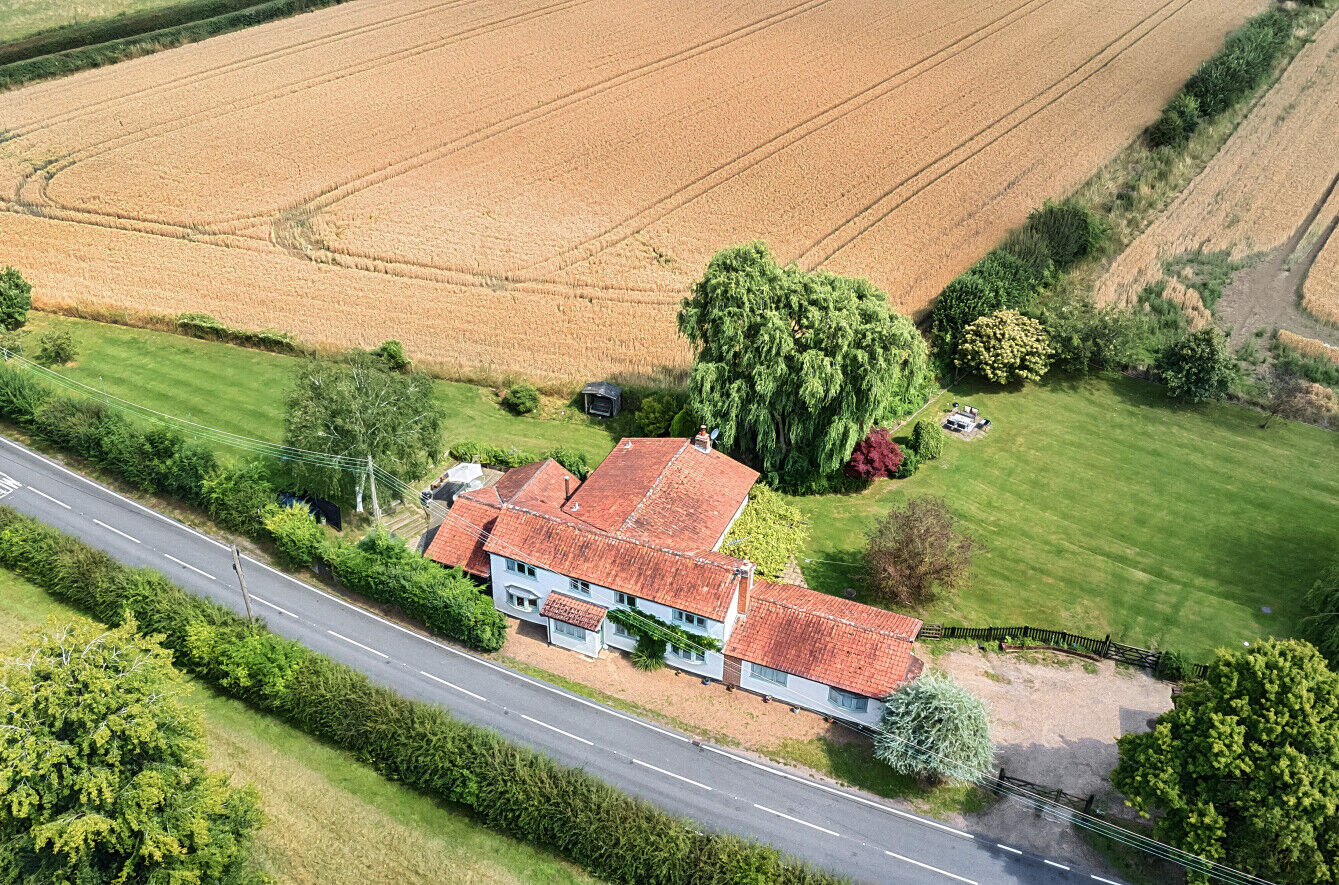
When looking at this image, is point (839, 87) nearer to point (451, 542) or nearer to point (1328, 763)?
point (451, 542)

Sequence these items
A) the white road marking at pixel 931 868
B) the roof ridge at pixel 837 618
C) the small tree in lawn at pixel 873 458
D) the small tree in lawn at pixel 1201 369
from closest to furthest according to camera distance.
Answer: the white road marking at pixel 931 868 → the roof ridge at pixel 837 618 → the small tree in lawn at pixel 873 458 → the small tree in lawn at pixel 1201 369

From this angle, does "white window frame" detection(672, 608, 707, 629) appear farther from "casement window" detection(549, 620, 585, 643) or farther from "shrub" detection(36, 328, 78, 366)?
"shrub" detection(36, 328, 78, 366)

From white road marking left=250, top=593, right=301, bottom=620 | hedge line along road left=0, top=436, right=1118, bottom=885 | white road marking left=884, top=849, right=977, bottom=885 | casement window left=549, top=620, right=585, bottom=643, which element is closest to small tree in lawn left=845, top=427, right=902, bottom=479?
casement window left=549, top=620, right=585, bottom=643

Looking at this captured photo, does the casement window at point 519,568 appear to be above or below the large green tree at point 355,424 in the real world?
below

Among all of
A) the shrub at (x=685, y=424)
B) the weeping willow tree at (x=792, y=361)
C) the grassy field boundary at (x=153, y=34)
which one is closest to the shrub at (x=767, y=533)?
the weeping willow tree at (x=792, y=361)

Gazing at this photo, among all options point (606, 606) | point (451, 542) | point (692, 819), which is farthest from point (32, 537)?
point (692, 819)

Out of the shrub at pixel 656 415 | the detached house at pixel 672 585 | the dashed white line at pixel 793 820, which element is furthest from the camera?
the shrub at pixel 656 415

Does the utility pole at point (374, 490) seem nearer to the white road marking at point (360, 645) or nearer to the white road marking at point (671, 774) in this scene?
the white road marking at point (360, 645)
